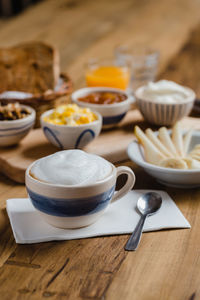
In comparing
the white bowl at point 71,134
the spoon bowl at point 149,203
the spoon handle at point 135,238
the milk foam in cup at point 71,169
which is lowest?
the spoon bowl at point 149,203

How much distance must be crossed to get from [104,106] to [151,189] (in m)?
0.53

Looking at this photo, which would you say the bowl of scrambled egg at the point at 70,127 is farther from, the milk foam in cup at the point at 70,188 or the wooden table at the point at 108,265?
the milk foam in cup at the point at 70,188

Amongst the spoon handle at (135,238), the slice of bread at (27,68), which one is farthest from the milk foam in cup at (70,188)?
the slice of bread at (27,68)

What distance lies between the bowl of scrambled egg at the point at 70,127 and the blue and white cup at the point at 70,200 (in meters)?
0.48

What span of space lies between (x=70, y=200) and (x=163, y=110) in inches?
35.3

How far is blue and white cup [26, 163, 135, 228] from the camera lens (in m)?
1.11

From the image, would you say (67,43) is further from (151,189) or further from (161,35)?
(151,189)

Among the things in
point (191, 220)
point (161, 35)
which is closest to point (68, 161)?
point (191, 220)

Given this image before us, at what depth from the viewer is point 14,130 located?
167 centimetres

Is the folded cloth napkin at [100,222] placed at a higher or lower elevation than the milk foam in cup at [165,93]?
lower

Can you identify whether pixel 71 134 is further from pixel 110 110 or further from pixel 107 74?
pixel 107 74

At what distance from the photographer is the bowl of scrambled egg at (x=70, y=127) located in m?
→ 1.65

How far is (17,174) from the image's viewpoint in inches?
60.9

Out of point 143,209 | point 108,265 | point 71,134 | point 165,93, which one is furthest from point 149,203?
point 165,93
